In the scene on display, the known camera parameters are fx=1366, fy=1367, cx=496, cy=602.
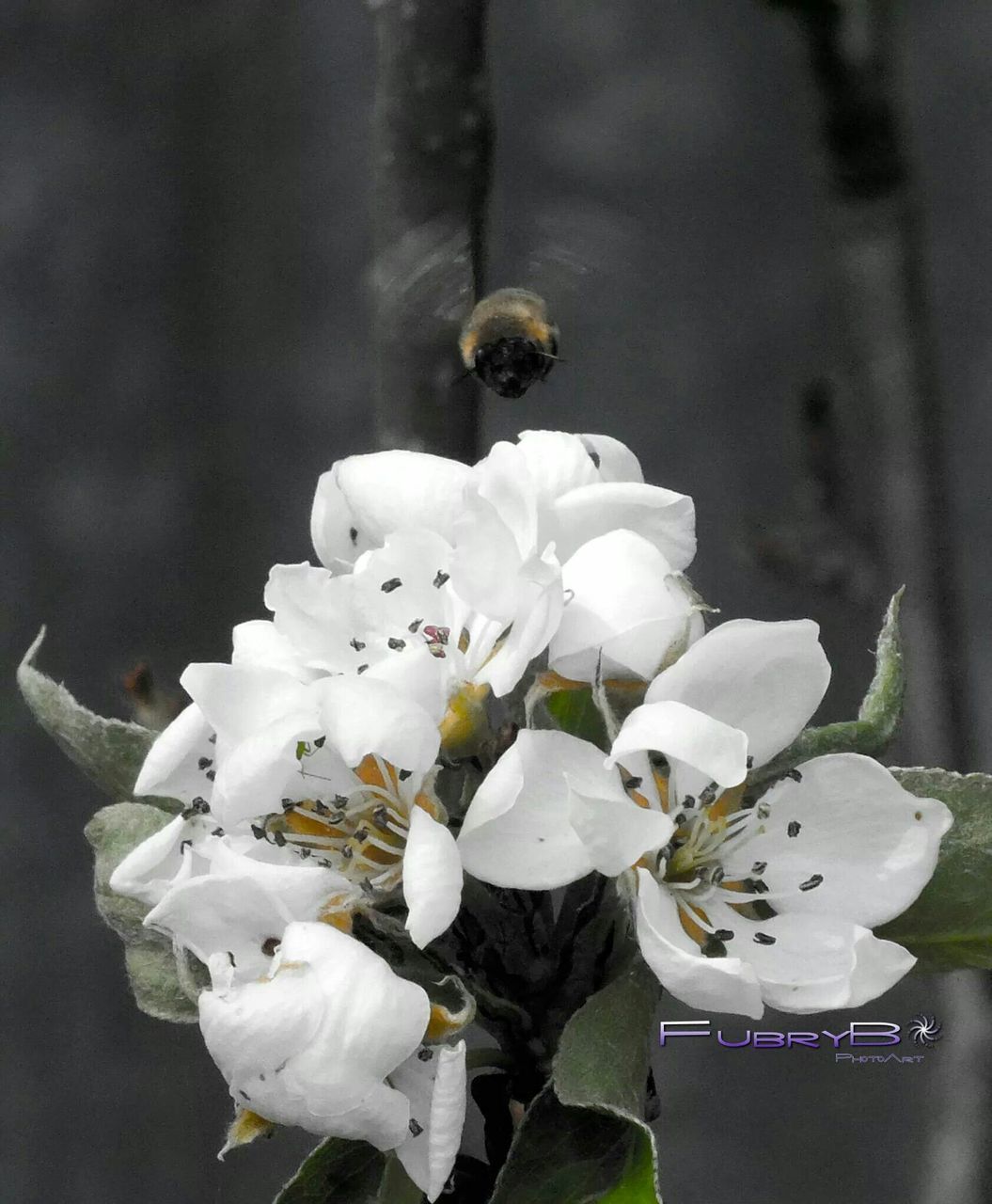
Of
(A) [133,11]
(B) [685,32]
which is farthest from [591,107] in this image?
(A) [133,11]

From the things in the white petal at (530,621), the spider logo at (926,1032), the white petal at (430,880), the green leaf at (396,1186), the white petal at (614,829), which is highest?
the white petal at (530,621)

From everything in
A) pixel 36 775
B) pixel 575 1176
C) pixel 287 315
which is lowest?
pixel 36 775

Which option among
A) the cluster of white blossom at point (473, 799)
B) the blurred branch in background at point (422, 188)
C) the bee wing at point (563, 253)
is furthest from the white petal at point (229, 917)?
the bee wing at point (563, 253)

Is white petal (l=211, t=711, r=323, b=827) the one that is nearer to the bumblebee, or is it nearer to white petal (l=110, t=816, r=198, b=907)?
white petal (l=110, t=816, r=198, b=907)

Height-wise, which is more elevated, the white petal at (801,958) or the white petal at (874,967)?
the white petal at (874,967)

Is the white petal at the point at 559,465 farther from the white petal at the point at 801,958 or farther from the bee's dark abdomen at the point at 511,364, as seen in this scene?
the bee's dark abdomen at the point at 511,364

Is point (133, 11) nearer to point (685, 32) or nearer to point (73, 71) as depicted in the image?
point (73, 71)

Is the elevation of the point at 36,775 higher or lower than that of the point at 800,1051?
higher
